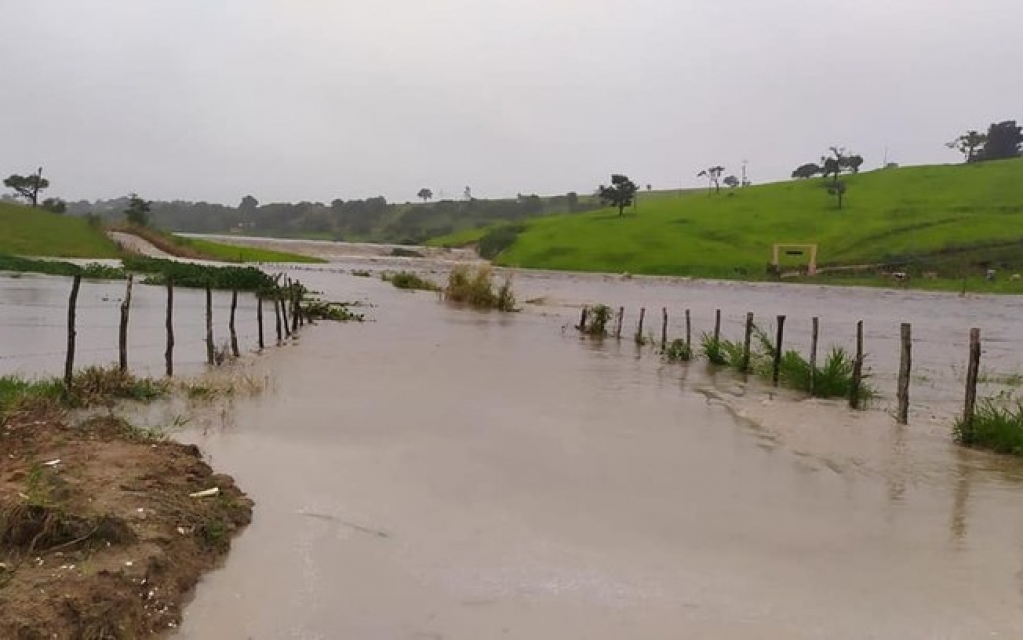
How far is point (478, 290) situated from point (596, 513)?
97.7 feet

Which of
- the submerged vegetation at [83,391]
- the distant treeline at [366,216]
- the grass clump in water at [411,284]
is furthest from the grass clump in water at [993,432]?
the distant treeline at [366,216]

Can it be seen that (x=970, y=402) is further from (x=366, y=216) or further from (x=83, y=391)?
(x=366, y=216)

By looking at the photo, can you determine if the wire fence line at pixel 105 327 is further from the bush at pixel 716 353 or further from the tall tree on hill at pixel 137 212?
the tall tree on hill at pixel 137 212

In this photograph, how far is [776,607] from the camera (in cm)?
668

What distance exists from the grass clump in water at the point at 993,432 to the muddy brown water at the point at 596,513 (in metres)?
0.31

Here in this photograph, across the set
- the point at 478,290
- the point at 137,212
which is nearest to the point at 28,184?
the point at 137,212

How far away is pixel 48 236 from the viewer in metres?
60.8

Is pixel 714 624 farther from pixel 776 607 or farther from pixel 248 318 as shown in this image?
pixel 248 318

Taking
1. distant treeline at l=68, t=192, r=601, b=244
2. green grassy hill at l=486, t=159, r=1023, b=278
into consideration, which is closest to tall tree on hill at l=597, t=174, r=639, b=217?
green grassy hill at l=486, t=159, r=1023, b=278

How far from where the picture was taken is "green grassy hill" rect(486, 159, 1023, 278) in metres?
65.6

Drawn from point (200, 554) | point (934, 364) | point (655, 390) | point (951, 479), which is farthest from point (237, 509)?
point (934, 364)

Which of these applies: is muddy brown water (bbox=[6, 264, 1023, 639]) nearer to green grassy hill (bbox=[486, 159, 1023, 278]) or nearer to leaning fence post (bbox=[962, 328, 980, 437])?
leaning fence post (bbox=[962, 328, 980, 437])

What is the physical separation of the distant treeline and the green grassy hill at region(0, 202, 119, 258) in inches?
2601

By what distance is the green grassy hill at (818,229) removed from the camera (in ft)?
215
